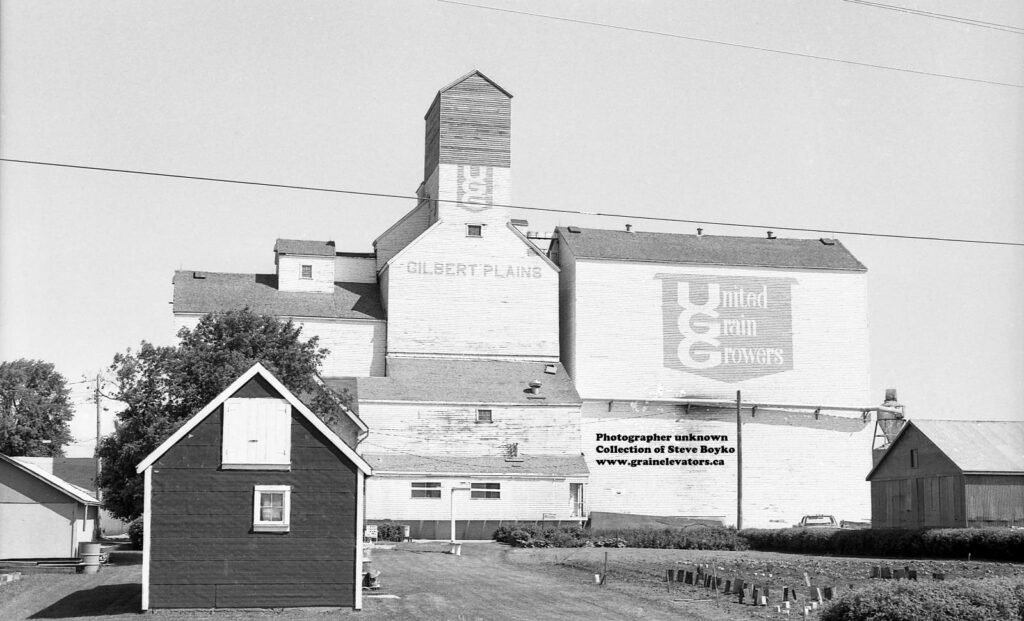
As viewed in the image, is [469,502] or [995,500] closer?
[995,500]

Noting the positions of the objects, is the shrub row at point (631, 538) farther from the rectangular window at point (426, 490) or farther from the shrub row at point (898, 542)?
the rectangular window at point (426, 490)

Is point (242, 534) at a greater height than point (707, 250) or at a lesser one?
lesser

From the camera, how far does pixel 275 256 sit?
76.1 meters

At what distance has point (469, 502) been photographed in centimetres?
6256

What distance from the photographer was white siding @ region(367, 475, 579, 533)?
61.8m

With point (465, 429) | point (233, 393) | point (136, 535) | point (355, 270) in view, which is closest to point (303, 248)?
point (355, 270)

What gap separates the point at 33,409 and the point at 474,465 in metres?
35.8

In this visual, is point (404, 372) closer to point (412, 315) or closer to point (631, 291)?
point (412, 315)

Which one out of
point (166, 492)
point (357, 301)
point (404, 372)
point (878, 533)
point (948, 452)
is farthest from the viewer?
point (357, 301)

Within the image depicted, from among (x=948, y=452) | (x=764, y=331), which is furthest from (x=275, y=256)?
(x=948, y=452)

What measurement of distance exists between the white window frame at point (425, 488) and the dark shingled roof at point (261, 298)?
12.1m

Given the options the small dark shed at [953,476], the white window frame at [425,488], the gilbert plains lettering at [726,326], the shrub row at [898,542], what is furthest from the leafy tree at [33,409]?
the small dark shed at [953,476]

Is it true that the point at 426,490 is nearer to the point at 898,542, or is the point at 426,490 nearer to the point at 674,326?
the point at 674,326

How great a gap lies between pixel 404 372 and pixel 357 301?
656cm
